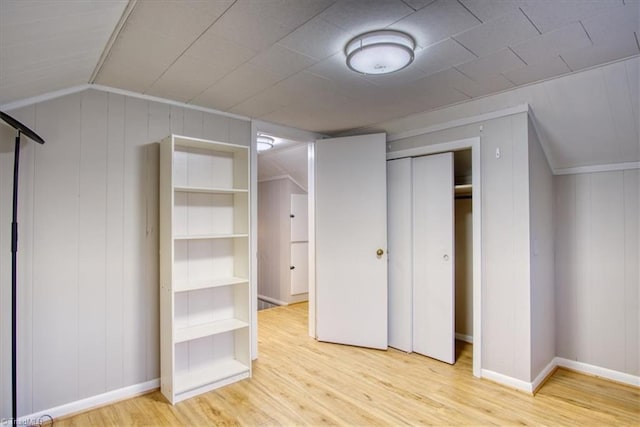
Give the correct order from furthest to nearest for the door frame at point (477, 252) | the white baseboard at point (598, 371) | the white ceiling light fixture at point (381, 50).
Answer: the door frame at point (477, 252) < the white baseboard at point (598, 371) < the white ceiling light fixture at point (381, 50)

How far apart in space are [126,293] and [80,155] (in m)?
1.00

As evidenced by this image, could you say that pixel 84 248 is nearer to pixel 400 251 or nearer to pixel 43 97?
pixel 43 97

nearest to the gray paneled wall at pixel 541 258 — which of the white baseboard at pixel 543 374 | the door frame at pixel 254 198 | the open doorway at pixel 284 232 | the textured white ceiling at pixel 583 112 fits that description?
the white baseboard at pixel 543 374

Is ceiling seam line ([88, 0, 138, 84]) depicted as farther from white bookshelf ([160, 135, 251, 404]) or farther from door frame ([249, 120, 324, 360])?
door frame ([249, 120, 324, 360])

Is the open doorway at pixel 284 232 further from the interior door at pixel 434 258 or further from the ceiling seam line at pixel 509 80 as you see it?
the ceiling seam line at pixel 509 80

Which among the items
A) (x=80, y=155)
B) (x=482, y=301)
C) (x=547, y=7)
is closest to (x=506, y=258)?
(x=482, y=301)

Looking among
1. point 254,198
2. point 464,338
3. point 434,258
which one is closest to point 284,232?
point 254,198

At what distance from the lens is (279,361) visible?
315cm

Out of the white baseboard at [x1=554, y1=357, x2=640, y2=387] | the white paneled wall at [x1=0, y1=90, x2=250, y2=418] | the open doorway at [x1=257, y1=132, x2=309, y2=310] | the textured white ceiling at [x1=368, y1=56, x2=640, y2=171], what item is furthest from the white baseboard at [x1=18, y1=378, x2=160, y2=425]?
the white baseboard at [x1=554, y1=357, x2=640, y2=387]

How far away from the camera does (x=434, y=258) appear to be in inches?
127

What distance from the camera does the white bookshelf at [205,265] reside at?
2559mm

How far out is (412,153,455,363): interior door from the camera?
3.12 meters

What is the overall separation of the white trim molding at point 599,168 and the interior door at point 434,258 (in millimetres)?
958

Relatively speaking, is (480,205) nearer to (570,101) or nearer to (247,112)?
(570,101)
